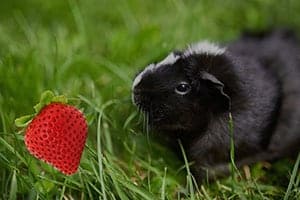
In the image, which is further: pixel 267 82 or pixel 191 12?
pixel 191 12

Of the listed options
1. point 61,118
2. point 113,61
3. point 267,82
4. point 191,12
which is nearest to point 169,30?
point 191,12

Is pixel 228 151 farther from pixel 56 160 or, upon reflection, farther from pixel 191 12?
pixel 191 12

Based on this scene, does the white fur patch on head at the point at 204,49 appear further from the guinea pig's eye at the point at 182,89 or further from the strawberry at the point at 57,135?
the strawberry at the point at 57,135

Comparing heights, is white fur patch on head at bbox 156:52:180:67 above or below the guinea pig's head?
above

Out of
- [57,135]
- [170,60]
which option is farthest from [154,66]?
[57,135]

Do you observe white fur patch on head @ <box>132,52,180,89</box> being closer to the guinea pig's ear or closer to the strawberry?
the guinea pig's ear

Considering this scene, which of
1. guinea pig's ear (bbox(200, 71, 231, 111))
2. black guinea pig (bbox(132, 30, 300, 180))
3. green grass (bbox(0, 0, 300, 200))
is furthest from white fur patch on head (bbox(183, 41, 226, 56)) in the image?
green grass (bbox(0, 0, 300, 200))

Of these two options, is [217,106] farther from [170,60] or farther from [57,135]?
[57,135]
